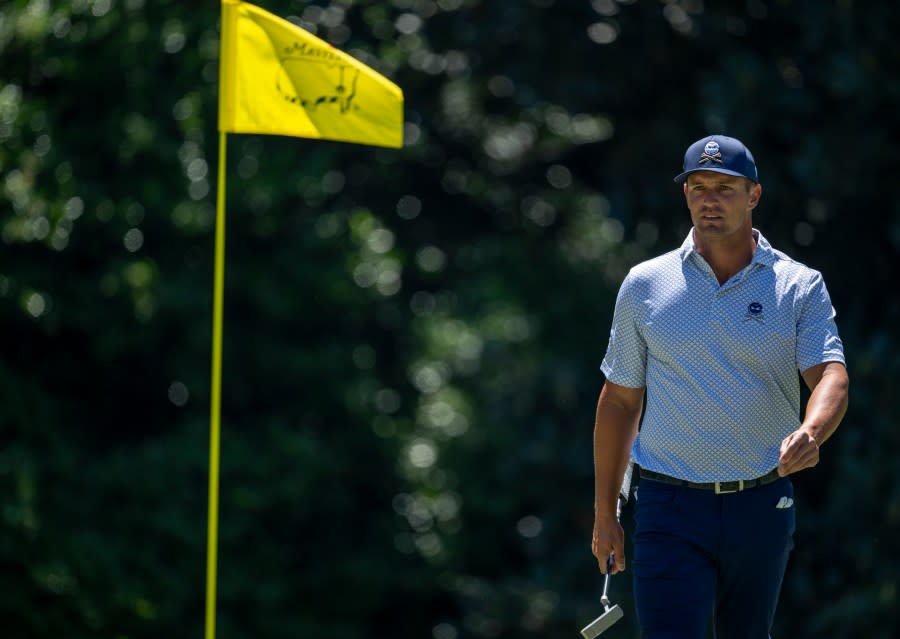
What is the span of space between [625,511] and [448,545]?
121 inches

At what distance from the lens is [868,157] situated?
11.5 meters

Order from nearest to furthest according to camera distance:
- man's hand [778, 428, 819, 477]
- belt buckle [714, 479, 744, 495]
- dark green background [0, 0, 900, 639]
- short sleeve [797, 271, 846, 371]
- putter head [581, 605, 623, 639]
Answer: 1. man's hand [778, 428, 819, 477]
2. short sleeve [797, 271, 846, 371]
3. belt buckle [714, 479, 744, 495]
4. putter head [581, 605, 623, 639]
5. dark green background [0, 0, 900, 639]

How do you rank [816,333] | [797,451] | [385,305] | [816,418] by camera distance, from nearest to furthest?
[797,451]
[816,418]
[816,333]
[385,305]

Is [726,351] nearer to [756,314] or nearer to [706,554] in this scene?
[756,314]

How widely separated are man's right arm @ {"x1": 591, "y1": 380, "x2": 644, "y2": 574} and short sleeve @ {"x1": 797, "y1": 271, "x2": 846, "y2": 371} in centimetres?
48

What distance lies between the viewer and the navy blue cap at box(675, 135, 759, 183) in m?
4.28

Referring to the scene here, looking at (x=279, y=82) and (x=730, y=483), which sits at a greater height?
(x=279, y=82)

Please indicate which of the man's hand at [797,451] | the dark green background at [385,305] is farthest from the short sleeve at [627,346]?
the dark green background at [385,305]

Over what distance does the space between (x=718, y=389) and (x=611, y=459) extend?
0.39 meters

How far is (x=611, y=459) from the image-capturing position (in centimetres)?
449

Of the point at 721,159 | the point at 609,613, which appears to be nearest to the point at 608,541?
the point at 609,613

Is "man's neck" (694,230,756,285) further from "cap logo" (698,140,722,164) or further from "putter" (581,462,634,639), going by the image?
"putter" (581,462,634,639)

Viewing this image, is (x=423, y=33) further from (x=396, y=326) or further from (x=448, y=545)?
(x=448, y=545)

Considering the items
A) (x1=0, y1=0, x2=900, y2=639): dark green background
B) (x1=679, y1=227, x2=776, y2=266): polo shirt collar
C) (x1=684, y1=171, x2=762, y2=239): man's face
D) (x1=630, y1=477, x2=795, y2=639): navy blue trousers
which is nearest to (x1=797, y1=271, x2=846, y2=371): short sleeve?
(x1=679, y1=227, x2=776, y2=266): polo shirt collar
